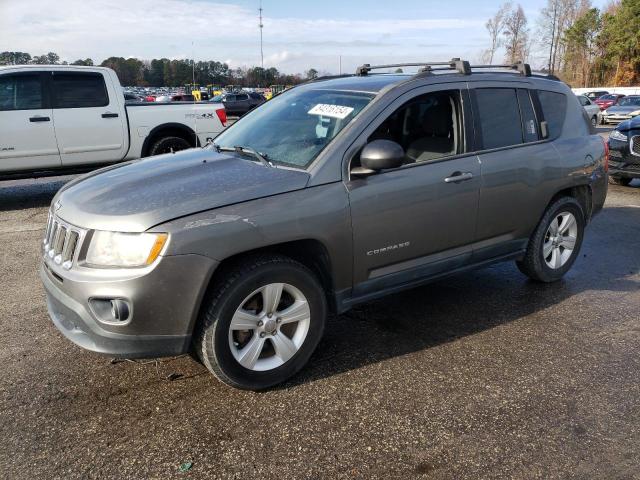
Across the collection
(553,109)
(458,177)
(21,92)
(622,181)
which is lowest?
(622,181)

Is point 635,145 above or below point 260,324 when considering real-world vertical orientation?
above

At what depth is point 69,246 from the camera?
2922 millimetres

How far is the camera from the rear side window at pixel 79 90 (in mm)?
8195

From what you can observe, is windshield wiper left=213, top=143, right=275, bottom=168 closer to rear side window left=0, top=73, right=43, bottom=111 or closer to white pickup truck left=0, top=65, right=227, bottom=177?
white pickup truck left=0, top=65, right=227, bottom=177

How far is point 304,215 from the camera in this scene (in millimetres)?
3104

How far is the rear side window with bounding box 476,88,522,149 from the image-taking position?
13.5 ft

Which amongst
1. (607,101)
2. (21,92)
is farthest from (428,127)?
(607,101)

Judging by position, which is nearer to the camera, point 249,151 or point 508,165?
point 249,151

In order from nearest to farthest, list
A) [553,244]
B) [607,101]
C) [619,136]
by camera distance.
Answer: [553,244]
[619,136]
[607,101]

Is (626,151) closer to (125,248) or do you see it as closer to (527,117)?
(527,117)

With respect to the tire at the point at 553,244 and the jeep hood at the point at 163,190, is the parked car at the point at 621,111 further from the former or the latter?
the jeep hood at the point at 163,190

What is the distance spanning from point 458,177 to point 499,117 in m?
0.79

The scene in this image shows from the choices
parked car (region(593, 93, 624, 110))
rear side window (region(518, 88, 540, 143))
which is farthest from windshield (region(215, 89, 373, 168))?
parked car (region(593, 93, 624, 110))

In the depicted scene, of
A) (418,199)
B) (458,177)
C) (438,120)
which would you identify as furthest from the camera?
(438,120)
